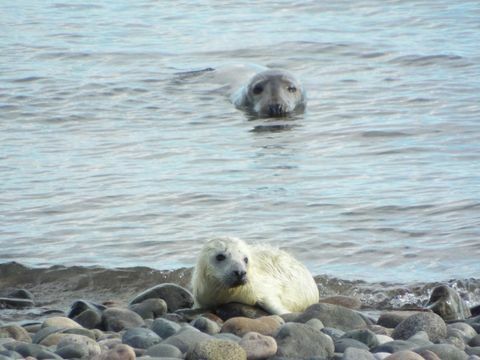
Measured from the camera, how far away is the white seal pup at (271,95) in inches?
504

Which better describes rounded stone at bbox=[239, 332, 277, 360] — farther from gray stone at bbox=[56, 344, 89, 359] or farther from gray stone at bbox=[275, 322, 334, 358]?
gray stone at bbox=[56, 344, 89, 359]

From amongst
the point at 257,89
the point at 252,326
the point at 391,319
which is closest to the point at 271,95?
the point at 257,89

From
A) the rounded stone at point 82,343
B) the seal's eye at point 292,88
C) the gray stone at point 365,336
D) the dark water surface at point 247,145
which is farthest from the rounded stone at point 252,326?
the seal's eye at point 292,88

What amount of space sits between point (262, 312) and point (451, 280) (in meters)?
1.45

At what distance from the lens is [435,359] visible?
16.6 ft

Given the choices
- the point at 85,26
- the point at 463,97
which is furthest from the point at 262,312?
the point at 85,26

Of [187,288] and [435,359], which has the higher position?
[435,359]

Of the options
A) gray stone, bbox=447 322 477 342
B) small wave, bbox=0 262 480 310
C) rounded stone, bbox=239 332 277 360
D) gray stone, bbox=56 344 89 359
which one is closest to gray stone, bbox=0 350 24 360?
gray stone, bbox=56 344 89 359

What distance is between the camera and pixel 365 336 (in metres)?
5.50

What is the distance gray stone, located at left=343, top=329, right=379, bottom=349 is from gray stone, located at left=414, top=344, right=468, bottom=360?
287 millimetres

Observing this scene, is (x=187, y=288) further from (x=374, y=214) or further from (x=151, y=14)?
(x=151, y=14)

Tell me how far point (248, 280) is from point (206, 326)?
648 millimetres

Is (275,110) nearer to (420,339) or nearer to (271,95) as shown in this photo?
(271,95)

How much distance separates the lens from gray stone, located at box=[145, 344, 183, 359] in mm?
5121
